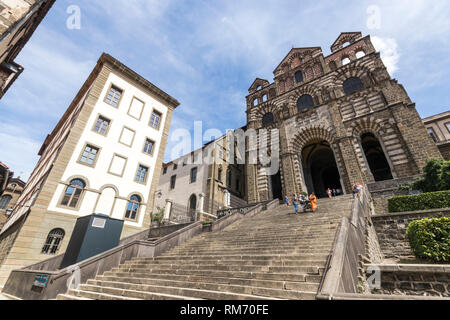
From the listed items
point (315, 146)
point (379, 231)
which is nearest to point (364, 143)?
point (315, 146)

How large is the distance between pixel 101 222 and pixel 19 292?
131 inches

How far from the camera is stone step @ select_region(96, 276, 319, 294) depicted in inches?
163

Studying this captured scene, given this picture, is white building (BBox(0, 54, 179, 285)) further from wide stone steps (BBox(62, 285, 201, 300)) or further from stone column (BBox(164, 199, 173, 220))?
wide stone steps (BBox(62, 285, 201, 300))

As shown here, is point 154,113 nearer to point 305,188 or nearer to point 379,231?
point 305,188

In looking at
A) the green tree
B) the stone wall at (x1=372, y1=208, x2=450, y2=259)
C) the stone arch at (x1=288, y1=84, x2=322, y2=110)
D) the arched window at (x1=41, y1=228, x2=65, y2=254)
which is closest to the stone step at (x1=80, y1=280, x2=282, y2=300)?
the arched window at (x1=41, y1=228, x2=65, y2=254)

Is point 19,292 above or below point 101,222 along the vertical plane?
below

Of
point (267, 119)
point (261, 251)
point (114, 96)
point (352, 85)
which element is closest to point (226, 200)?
point (267, 119)

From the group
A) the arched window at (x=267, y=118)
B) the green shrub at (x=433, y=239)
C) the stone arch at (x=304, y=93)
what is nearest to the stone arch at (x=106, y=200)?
the green shrub at (x=433, y=239)

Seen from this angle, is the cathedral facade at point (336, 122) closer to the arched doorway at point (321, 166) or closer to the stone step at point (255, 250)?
the arched doorway at point (321, 166)

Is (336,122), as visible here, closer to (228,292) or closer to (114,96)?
(228,292)

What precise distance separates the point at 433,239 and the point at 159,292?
8.64 metres

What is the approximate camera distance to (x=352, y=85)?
21.2m

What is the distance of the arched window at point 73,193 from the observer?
42.1ft
